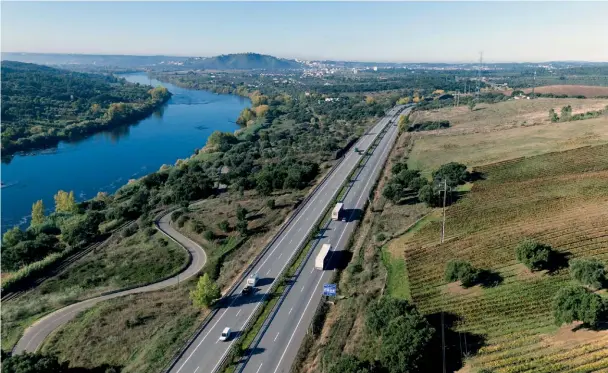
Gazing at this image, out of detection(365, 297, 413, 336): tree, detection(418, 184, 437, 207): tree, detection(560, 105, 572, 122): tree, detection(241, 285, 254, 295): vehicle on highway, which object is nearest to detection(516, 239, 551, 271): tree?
detection(365, 297, 413, 336): tree

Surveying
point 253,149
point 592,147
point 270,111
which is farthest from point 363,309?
point 270,111

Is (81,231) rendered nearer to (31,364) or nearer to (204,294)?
(204,294)

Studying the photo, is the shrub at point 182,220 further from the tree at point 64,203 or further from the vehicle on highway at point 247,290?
the tree at point 64,203

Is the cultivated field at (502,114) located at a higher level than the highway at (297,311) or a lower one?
higher

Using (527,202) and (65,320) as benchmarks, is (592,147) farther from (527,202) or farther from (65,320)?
(65,320)

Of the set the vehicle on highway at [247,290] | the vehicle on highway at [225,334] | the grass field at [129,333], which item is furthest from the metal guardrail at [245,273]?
the vehicle on highway at [225,334]

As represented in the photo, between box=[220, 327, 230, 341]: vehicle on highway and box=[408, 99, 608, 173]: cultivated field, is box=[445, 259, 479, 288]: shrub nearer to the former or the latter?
box=[220, 327, 230, 341]: vehicle on highway
